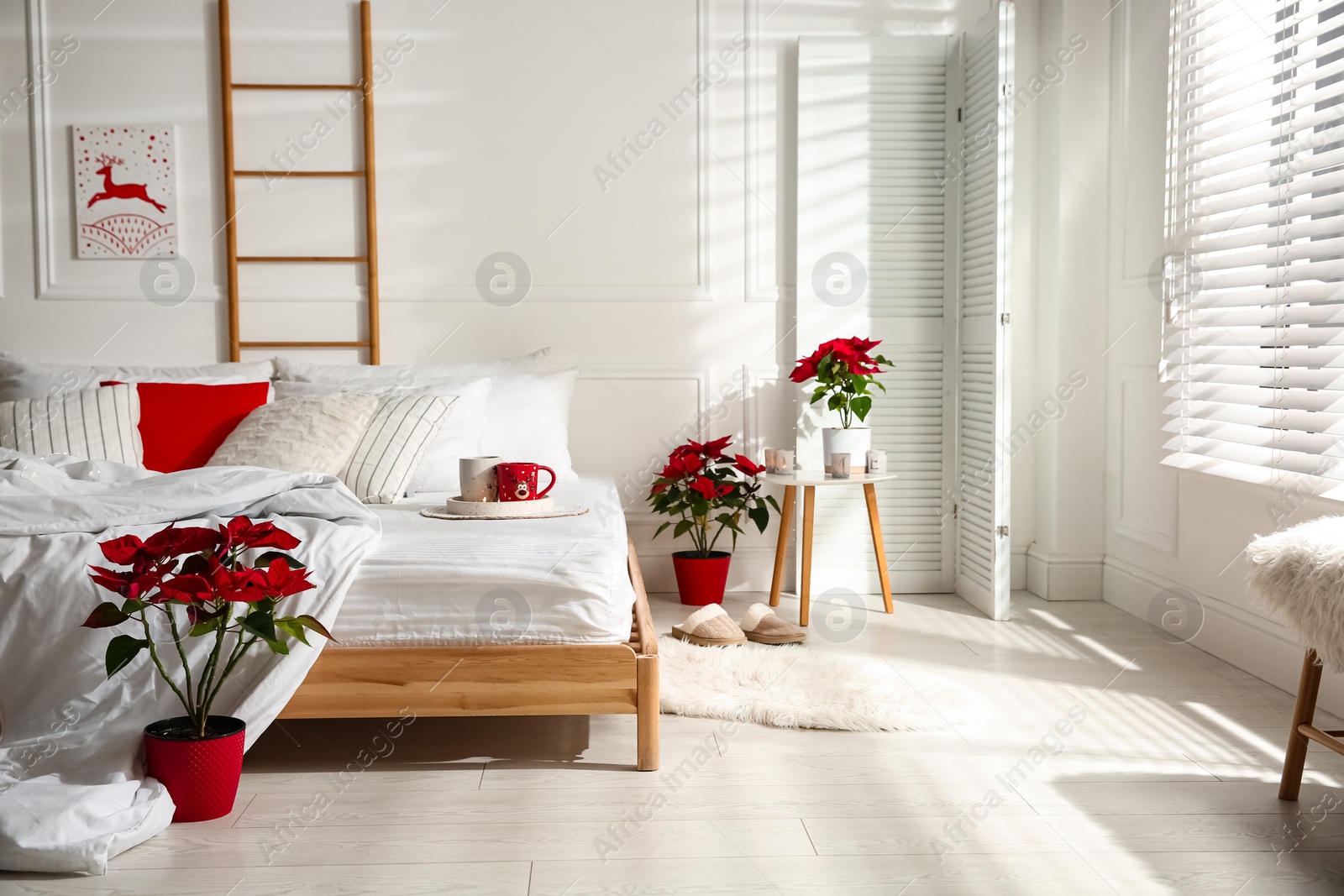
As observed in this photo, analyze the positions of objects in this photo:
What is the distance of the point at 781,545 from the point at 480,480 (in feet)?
4.66

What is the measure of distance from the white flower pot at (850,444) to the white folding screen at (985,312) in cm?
43

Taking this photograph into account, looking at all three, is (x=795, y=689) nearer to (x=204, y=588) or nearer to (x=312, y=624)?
(x=312, y=624)

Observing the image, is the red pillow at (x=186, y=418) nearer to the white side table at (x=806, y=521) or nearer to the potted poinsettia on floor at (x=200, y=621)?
the potted poinsettia on floor at (x=200, y=621)

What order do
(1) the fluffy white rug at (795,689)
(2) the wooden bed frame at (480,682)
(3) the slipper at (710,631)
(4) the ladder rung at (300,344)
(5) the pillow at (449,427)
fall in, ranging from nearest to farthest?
1. (2) the wooden bed frame at (480,682)
2. (1) the fluffy white rug at (795,689)
3. (3) the slipper at (710,631)
4. (5) the pillow at (449,427)
5. (4) the ladder rung at (300,344)

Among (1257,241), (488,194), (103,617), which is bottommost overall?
(103,617)

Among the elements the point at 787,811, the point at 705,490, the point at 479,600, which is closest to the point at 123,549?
the point at 479,600

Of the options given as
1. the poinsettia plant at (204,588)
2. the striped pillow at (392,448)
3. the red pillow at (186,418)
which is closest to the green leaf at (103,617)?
the poinsettia plant at (204,588)

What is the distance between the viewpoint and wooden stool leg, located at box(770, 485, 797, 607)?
3.78m

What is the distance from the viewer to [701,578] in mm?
3812

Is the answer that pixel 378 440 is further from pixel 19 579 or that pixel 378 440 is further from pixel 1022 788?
pixel 1022 788

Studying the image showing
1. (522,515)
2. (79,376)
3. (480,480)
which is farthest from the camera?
(79,376)

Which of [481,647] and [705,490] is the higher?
[705,490]

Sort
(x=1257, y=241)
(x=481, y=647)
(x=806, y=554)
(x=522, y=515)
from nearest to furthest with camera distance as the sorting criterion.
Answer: (x=481, y=647)
(x=522, y=515)
(x=1257, y=241)
(x=806, y=554)

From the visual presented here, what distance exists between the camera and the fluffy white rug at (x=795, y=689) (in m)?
2.56
